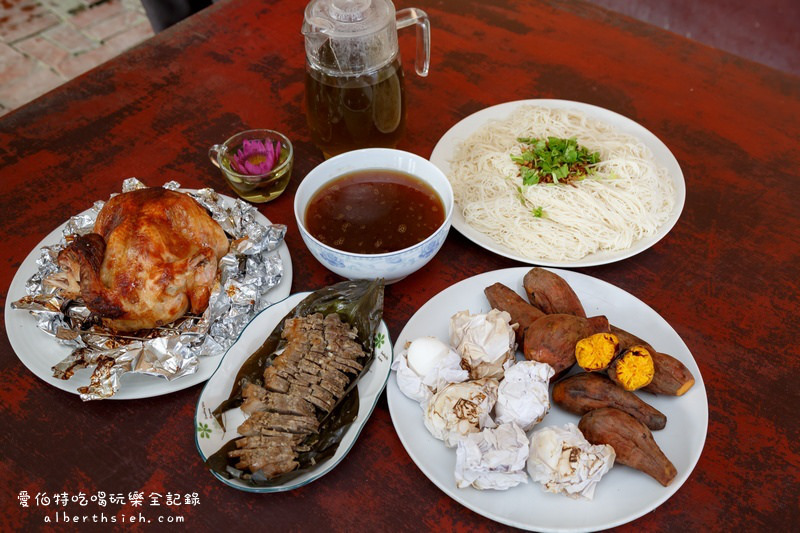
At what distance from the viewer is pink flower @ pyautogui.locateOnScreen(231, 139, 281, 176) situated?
1.90 metres

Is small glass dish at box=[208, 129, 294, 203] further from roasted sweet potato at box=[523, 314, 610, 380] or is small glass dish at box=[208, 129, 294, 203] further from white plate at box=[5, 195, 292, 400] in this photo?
roasted sweet potato at box=[523, 314, 610, 380]

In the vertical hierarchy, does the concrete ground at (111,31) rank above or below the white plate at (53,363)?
below

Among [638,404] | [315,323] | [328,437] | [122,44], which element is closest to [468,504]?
[328,437]

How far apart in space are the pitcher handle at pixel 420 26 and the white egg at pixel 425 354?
1007 millimetres

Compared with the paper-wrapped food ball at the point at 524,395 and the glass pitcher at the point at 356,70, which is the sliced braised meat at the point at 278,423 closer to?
the paper-wrapped food ball at the point at 524,395

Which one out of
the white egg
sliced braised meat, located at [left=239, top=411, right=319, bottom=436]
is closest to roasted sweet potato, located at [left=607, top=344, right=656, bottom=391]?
the white egg

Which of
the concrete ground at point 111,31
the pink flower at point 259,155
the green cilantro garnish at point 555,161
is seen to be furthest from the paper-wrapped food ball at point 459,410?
the concrete ground at point 111,31

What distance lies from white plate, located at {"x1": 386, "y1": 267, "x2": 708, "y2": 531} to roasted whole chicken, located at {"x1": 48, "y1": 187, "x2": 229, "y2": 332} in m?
0.57

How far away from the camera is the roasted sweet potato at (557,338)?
1.36m

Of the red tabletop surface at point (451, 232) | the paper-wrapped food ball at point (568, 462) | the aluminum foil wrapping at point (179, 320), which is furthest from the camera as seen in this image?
the aluminum foil wrapping at point (179, 320)

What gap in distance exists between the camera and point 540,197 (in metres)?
1.86

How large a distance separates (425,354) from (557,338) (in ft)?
1.02

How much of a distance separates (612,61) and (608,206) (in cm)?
96

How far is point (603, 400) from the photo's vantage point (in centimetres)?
131
